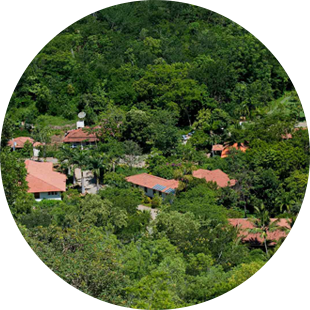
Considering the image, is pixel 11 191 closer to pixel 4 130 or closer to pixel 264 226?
pixel 4 130

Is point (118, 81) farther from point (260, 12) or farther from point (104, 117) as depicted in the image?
point (260, 12)

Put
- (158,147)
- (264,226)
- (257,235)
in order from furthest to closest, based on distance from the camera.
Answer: (158,147) < (257,235) < (264,226)

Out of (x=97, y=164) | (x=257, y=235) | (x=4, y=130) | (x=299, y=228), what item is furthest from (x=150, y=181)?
(x=299, y=228)

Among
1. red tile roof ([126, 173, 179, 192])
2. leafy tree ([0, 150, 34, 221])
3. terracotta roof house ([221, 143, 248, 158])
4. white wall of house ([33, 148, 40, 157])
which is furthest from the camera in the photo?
white wall of house ([33, 148, 40, 157])

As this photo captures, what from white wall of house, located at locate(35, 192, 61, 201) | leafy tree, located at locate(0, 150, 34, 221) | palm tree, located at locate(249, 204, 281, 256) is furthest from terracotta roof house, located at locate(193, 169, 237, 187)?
leafy tree, located at locate(0, 150, 34, 221)

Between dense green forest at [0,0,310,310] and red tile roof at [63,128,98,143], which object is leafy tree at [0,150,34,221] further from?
red tile roof at [63,128,98,143]

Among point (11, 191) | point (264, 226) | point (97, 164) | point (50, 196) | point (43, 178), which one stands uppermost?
point (11, 191)
